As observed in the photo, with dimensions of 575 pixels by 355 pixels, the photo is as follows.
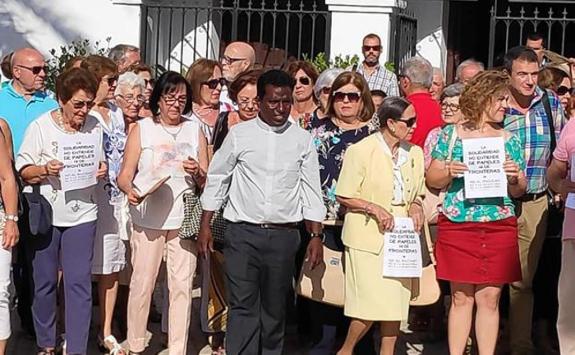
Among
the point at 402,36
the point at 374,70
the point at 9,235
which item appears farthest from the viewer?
the point at 402,36

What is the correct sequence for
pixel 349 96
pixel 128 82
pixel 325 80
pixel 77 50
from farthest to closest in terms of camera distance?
1. pixel 77 50
2. pixel 325 80
3. pixel 128 82
4. pixel 349 96

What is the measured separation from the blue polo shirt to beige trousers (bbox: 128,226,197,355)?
4.07 feet

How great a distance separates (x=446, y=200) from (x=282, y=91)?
1258mm

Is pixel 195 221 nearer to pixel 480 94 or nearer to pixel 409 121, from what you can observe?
pixel 409 121

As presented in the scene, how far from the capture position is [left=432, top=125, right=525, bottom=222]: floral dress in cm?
671

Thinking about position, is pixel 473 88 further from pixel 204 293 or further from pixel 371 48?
pixel 371 48

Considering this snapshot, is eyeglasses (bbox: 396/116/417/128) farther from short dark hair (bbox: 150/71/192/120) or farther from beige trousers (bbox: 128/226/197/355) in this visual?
beige trousers (bbox: 128/226/197/355)

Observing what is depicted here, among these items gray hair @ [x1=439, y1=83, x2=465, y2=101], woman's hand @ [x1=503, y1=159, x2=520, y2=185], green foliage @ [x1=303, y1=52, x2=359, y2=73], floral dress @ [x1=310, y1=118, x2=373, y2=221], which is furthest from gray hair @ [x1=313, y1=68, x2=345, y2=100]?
green foliage @ [x1=303, y1=52, x2=359, y2=73]

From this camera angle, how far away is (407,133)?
6.72 meters

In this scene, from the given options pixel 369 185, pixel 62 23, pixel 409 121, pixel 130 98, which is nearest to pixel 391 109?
→ pixel 409 121

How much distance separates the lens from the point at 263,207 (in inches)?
255

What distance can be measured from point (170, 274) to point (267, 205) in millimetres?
1013

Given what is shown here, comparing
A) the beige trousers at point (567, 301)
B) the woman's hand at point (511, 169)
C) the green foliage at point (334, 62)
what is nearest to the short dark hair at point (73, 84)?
the woman's hand at point (511, 169)

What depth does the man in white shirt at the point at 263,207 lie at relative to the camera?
21.3 feet
